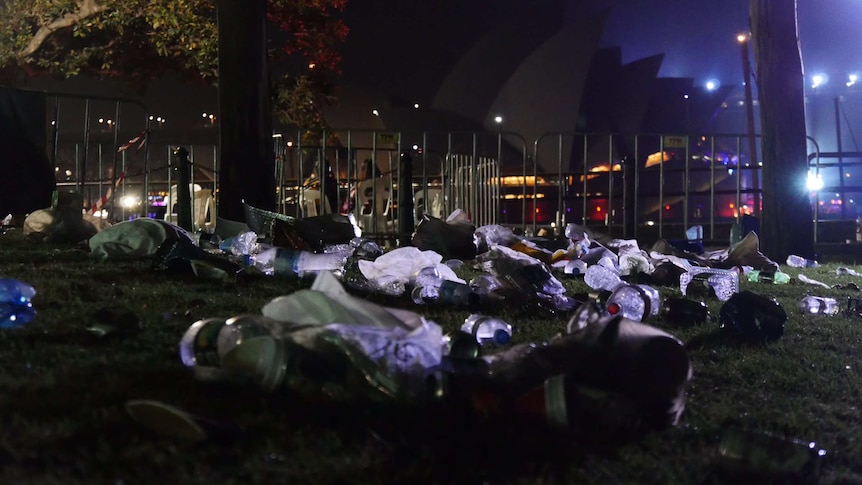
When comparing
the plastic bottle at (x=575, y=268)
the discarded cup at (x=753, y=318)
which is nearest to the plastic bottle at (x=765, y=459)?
the discarded cup at (x=753, y=318)

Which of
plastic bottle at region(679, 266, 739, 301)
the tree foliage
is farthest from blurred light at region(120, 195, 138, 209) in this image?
plastic bottle at region(679, 266, 739, 301)

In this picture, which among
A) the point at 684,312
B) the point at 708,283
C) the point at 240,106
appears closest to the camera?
the point at 684,312

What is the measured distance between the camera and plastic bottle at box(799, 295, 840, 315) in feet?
15.0

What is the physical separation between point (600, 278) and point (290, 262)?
6.57 feet

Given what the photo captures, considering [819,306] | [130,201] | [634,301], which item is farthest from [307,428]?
[130,201]

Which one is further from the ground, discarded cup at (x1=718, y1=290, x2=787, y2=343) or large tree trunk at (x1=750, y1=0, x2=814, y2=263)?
large tree trunk at (x1=750, y1=0, x2=814, y2=263)

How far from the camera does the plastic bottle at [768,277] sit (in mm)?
6078

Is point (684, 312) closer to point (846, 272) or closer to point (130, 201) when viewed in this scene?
point (846, 272)

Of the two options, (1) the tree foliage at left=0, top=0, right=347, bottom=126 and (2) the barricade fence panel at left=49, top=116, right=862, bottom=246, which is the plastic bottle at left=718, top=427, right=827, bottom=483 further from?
(1) the tree foliage at left=0, top=0, right=347, bottom=126

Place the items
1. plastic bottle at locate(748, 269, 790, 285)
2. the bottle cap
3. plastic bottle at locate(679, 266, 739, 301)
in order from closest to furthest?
1. the bottle cap
2. plastic bottle at locate(679, 266, 739, 301)
3. plastic bottle at locate(748, 269, 790, 285)

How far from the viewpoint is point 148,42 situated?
47.1 feet

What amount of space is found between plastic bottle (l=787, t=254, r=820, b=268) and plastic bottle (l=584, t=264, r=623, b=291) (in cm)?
336

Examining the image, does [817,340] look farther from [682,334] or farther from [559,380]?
[559,380]

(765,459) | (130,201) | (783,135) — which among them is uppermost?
(783,135)
